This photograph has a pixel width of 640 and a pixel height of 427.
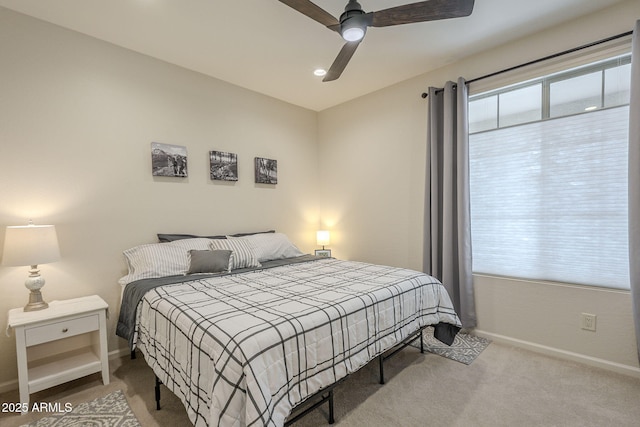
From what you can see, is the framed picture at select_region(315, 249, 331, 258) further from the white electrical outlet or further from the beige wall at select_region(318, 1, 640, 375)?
the white electrical outlet

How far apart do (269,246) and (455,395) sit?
2.11 meters

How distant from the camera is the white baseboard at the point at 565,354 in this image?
219cm

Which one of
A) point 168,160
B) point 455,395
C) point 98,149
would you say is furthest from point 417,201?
point 98,149

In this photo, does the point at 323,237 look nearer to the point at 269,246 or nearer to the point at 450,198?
the point at 269,246

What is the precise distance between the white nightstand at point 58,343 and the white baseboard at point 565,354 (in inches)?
128

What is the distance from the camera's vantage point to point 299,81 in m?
3.44

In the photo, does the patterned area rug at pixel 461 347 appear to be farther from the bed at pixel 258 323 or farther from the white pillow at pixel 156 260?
the white pillow at pixel 156 260

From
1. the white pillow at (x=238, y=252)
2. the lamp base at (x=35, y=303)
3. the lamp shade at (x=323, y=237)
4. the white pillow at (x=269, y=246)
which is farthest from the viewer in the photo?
the lamp shade at (x=323, y=237)

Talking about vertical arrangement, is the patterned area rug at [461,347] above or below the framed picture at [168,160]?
below

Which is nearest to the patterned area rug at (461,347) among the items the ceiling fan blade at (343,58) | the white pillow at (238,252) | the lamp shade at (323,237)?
the white pillow at (238,252)

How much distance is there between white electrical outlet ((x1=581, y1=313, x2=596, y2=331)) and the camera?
2.33 m

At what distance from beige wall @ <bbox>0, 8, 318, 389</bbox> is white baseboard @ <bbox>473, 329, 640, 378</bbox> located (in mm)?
2854

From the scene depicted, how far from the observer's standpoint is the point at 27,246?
1.97m

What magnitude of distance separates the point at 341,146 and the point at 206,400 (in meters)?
3.47
